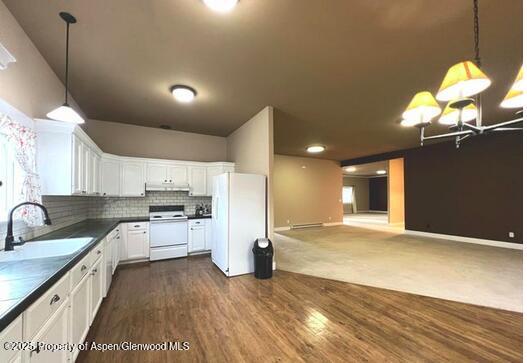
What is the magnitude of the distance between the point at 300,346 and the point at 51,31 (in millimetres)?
3972

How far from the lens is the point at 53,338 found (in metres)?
1.32

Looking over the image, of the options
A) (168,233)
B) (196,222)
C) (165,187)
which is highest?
(165,187)

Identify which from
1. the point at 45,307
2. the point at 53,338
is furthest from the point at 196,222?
the point at 45,307

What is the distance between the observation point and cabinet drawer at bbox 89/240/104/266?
214cm

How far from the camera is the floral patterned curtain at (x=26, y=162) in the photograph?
1.96 metres

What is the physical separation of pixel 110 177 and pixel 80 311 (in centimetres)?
316

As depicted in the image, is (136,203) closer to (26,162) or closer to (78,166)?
(78,166)

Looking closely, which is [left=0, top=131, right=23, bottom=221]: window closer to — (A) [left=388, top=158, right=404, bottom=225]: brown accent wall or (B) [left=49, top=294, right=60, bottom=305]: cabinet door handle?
(B) [left=49, top=294, right=60, bottom=305]: cabinet door handle

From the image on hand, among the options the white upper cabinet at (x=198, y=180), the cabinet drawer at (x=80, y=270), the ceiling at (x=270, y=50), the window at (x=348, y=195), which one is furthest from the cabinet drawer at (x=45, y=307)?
the window at (x=348, y=195)

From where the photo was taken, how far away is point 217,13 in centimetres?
197

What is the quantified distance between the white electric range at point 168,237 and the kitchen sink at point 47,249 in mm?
2037

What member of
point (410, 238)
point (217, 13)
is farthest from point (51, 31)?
point (410, 238)

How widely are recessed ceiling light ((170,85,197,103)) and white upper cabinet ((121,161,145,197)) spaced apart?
2033 millimetres

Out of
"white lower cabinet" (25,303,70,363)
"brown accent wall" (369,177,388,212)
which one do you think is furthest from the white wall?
"brown accent wall" (369,177,388,212)
